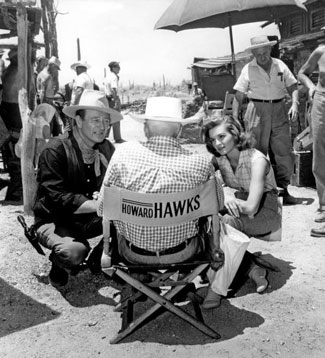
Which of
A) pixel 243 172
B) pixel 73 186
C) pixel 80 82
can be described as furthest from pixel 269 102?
pixel 80 82

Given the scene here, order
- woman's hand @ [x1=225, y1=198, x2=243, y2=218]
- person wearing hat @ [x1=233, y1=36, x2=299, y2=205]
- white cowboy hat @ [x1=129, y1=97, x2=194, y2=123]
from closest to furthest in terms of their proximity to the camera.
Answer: white cowboy hat @ [x1=129, y1=97, x2=194, y2=123], woman's hand @ [x1=225, y1=198, x2=243, y2=218], person wearing hat @ [x1=233, y1=36, x2=299, y2=205]

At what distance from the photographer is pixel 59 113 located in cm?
900

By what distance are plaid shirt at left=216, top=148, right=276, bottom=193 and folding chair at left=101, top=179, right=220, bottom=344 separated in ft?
2.90

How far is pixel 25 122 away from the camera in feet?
21.2

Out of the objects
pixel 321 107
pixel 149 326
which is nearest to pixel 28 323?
pixel 149 326

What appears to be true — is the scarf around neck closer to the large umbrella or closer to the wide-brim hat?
the wide-brim hat

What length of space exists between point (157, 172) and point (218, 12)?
4848mm

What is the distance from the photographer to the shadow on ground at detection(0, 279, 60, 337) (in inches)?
137

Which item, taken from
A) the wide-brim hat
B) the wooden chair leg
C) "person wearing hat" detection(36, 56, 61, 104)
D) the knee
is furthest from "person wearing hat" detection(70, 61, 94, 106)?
the wooden chair leg

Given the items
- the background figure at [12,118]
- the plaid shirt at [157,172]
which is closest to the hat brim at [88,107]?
the plaid shirt at [157,172]

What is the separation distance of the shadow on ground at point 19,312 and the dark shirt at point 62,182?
0.60 m

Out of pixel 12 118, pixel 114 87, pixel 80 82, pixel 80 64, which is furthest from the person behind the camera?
pixel 114 87

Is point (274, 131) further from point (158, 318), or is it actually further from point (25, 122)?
point (158, 318)

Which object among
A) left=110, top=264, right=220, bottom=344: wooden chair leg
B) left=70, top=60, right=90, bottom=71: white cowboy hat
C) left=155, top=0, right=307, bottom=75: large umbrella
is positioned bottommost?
left=110, top=264, right=220, bottom=344: wooden chair leg
